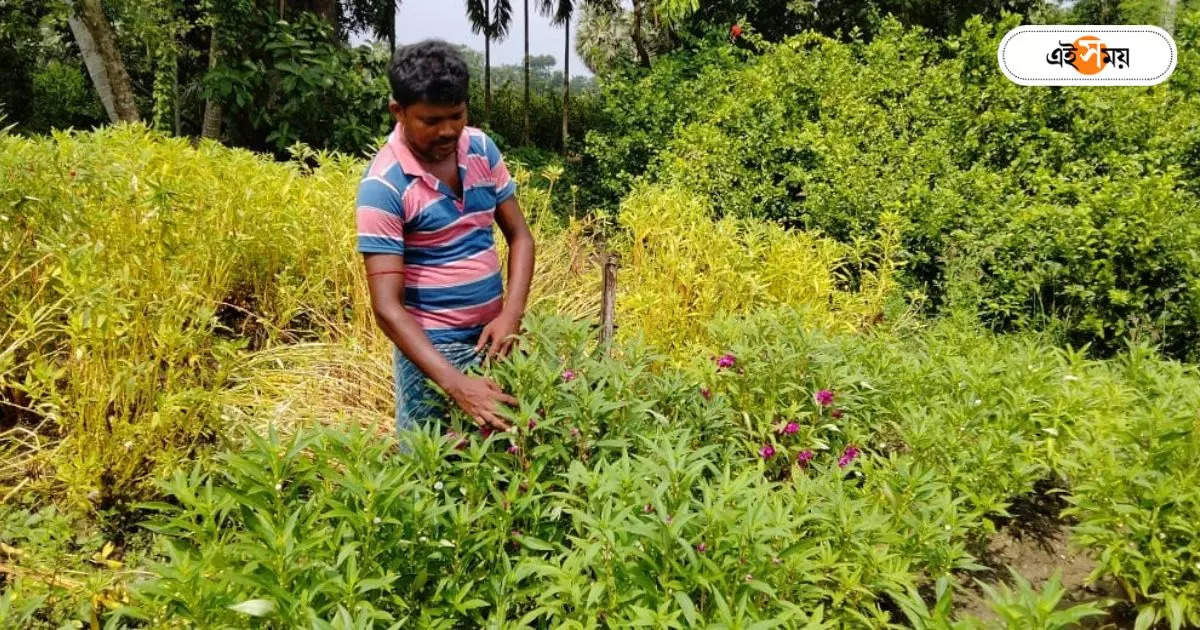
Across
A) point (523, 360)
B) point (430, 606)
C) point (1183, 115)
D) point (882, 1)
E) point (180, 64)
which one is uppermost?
point (882, 1)

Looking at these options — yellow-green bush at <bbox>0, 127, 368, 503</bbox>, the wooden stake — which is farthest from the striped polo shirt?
yellow-green bush at <bbox>0, 127, 368, 503</bbox>

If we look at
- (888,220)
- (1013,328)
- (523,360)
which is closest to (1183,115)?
(1013,328)

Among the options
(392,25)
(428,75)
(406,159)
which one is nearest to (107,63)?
(406,159)

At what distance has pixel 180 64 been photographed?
31.2 ft

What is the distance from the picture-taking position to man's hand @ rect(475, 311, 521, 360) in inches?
78.7

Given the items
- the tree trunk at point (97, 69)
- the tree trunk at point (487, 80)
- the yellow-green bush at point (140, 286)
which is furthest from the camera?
the tree trunk at point (487, 80)

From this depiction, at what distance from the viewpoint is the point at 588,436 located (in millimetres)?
1854

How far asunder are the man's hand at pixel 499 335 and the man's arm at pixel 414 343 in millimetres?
224

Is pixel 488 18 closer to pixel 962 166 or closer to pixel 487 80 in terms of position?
pixel 487 80

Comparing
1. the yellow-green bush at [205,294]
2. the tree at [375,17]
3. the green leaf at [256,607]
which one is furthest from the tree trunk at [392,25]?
the green leaf at [256,607]

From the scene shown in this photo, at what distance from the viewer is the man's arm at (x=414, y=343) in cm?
175

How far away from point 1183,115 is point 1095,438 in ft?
13.8

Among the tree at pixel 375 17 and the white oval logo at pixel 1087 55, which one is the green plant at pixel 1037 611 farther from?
the tree at pixel 375 17

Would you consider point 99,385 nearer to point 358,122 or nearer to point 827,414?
point 827,414
